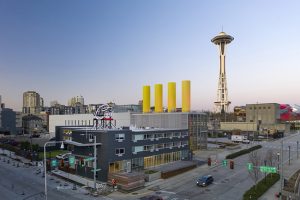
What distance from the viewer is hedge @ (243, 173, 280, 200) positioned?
3954cm

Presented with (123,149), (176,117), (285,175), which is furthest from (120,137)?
(285,175)

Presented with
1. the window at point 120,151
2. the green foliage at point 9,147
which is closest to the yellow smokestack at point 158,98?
the window at point 120,151

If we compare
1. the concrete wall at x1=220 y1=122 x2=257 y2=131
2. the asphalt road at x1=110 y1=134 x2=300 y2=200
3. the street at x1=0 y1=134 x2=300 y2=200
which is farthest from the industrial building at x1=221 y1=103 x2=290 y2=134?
the asphalt road at x1=110 y1=134 x2=300 y2=200

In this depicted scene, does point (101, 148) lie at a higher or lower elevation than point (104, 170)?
higher

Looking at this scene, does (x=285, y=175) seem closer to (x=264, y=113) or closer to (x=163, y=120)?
(x=163, y=120)

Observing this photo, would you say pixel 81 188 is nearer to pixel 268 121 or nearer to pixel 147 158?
pixel 147 158

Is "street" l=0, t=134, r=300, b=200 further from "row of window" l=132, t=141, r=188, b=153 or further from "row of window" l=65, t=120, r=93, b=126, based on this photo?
"row of window" l=65, t=120, r=93, b=126

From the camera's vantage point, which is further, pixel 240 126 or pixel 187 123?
pixel 240 126

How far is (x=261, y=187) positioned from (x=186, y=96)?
50.1m

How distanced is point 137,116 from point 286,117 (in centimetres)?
13209

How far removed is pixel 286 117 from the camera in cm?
18300

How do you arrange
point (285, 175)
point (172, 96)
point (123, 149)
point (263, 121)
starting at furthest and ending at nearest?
point (263, 121) < point (172, 96) < point (285, 175) < point (123, 149)

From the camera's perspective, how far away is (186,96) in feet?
300

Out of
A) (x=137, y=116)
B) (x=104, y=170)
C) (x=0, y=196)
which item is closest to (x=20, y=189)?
(x=0, y=196)
